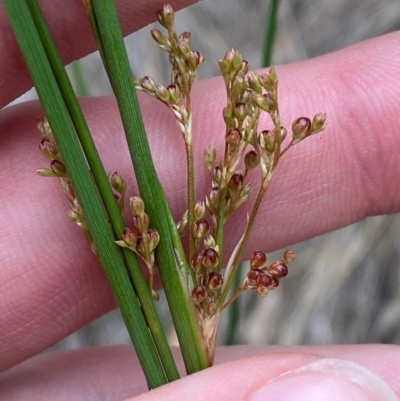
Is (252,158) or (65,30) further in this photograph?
(65,30)

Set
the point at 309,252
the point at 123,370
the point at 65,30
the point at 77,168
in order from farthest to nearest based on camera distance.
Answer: the point at 309,252, the point at 123,370, the point at 65,30, the point at 77,168

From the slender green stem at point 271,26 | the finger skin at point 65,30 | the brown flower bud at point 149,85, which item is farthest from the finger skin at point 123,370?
the slender green stem at point 271,26

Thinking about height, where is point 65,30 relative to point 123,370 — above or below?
above

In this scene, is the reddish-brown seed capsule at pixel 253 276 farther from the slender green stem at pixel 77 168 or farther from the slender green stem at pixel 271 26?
the slender green stem at pixel 271 26

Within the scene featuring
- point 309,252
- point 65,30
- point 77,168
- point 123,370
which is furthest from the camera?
point 309,252

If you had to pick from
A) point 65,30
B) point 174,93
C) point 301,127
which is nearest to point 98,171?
point 174,93

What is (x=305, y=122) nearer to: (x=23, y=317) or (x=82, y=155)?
(x=82, y=155)

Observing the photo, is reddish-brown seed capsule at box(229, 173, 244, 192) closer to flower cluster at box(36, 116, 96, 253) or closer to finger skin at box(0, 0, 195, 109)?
flower cluster at box(36, 116, 96, 253)

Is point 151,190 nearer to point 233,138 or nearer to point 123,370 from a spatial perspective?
point 233,138
